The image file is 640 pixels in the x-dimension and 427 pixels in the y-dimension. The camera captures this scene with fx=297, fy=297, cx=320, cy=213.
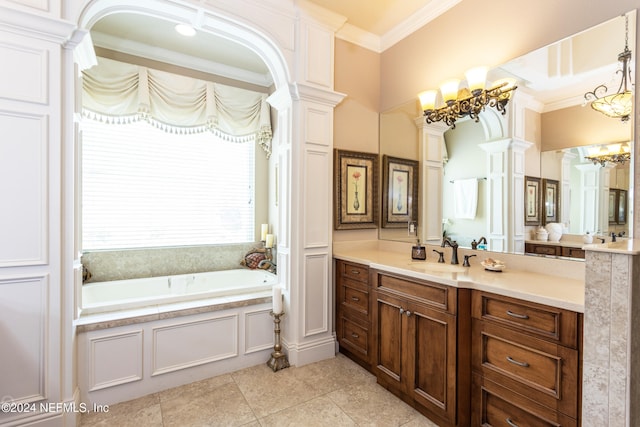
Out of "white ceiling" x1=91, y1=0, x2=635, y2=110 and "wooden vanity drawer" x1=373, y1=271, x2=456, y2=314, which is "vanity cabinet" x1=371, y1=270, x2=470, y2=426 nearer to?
"wooden vanity drawer" x1=373, y1=271, x2=456, y2=314

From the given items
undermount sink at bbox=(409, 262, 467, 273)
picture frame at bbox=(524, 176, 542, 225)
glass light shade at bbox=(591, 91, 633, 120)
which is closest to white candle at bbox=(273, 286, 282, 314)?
undermount sink at bbox=(409, 262, 467, 273)

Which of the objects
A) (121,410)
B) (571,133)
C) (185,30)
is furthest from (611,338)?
(185,30)

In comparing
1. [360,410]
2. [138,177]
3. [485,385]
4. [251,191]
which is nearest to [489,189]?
[485,385]

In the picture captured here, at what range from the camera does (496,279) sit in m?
1.72

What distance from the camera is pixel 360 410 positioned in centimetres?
196

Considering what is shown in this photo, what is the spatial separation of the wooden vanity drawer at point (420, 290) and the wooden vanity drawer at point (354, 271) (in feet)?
0.67

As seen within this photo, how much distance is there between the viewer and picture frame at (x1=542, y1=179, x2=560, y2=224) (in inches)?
73.9

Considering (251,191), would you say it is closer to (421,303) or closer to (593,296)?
(421,303)

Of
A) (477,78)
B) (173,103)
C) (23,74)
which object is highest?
(173,103)

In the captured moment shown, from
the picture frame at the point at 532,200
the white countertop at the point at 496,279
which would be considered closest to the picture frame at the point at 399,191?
the white countertop at the point at 496,279

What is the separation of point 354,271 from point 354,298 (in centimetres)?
24

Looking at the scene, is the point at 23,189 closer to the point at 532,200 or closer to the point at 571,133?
the point at 532,200

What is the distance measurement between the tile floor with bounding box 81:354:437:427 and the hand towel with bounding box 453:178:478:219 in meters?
1.46

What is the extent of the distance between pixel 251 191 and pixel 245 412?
8.24ft
